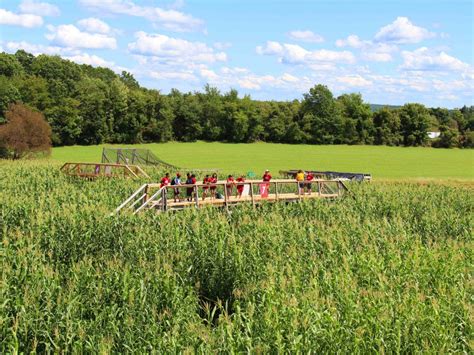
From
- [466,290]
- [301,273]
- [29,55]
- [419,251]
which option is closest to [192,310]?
[301,273]

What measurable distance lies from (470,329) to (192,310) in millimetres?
4772

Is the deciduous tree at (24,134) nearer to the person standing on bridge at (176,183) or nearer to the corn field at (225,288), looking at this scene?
the person standing on bridge at (176,183)

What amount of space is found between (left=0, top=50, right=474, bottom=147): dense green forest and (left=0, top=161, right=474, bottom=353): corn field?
7157 centimetres

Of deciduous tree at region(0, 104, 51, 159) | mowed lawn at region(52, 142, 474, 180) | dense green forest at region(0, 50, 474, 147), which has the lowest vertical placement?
mowed lawn at region(52, 142, 474, 180)

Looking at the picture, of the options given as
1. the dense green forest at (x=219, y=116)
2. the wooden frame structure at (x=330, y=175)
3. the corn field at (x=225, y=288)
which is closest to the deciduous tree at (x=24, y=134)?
the dense green forest at (x=219, y=116)

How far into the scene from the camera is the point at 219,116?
101812 millimetres

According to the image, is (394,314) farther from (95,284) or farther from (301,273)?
(95,284)

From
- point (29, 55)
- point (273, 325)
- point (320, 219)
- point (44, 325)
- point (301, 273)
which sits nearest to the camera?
point (273, 325)

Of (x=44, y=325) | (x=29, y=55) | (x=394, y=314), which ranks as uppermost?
(x=29, y=55)

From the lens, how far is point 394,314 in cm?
913

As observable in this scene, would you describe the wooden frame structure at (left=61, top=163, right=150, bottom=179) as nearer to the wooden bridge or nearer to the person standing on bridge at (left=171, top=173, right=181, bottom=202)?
the wooden bridge

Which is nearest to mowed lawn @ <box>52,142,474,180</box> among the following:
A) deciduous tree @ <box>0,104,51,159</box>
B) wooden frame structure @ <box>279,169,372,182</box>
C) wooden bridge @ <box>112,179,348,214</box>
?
deciduous tree @ <box>0,104,51,159</box>

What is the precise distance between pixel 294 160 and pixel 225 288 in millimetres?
56765

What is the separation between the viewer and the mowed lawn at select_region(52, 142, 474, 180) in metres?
56.9
